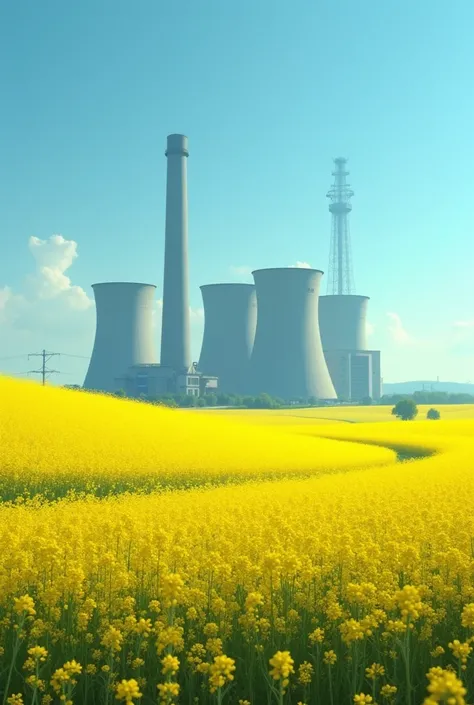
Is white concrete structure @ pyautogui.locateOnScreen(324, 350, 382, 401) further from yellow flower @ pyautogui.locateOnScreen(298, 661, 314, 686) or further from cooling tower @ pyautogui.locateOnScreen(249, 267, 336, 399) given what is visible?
yellow flower @ pyautogui.locateOnScreen(298, 661, 314, 686)

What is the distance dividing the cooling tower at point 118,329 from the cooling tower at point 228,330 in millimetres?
4843

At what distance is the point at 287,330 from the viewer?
48.3 meters

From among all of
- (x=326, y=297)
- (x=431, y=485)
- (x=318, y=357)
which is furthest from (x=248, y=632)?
(x=326, y=297)

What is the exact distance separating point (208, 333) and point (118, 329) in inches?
318

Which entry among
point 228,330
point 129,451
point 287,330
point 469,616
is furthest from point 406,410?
point 469,616

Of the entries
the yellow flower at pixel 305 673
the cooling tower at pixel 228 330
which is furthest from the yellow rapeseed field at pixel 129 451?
the cooling tower at pixel 228 330

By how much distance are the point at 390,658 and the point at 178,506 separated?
15.2ft

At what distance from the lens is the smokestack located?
58.2 meters

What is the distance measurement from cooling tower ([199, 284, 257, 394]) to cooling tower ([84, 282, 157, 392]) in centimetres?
484

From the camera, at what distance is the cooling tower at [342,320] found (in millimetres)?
72750

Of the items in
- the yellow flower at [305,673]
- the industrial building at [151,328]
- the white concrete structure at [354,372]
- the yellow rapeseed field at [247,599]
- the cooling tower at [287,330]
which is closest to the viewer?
the yellow rapeseed field at [247,599]

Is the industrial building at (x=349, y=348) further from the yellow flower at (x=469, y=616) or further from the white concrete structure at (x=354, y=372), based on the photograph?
the yellow flower at (x=469, y=616)

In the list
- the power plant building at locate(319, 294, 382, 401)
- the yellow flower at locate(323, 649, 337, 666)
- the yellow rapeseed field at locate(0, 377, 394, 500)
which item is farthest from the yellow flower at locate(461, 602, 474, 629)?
the power plant building at locate(319, 294, 382, 401)

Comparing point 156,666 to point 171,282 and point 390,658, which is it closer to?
point 390,658
